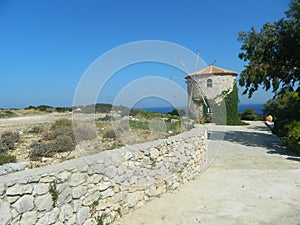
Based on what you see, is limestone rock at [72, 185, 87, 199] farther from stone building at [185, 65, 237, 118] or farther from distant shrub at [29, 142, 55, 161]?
stone building at [185, 65, 237, 118]

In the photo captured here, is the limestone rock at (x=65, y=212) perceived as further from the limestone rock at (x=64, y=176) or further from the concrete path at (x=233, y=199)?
the concrete path at (x=233, y=199)

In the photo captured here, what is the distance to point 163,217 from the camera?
432 centimetres

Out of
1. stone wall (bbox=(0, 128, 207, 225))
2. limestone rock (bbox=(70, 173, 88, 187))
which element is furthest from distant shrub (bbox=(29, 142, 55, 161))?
limestone rock (bbox=(70, 173, 88, 187))

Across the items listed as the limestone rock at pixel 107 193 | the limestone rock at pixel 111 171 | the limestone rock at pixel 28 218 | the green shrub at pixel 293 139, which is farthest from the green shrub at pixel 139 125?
the green shrub at pixel 293 139

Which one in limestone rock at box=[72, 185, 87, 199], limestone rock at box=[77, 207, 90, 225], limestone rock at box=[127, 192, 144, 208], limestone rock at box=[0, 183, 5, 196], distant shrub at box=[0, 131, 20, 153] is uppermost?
A: distant shrub at box=[0, 131, 20, 153]

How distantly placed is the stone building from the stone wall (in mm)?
18983

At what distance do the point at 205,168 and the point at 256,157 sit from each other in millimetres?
2749

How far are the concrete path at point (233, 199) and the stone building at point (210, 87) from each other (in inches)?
658

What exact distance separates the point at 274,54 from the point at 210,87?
1245cm

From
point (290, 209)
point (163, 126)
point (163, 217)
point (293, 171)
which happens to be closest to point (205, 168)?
point (163, 126)

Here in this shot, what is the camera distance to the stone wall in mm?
2822

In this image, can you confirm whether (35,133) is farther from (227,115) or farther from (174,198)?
(227,115)

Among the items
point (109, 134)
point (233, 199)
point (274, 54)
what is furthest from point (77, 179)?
point (274, 54)

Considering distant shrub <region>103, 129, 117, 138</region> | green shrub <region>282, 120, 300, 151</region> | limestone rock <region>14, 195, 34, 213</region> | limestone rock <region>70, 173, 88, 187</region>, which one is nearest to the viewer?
limestone rock <region>14, 195, 34, 213</region>
